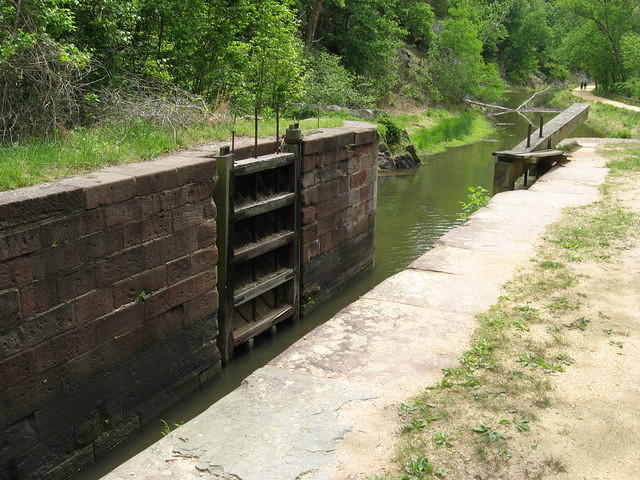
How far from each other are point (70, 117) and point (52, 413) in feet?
15.1

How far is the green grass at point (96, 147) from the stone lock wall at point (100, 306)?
282 millimetres

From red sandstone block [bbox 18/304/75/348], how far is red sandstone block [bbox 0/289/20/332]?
0.11 metres

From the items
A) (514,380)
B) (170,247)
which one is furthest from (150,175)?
(514,380)

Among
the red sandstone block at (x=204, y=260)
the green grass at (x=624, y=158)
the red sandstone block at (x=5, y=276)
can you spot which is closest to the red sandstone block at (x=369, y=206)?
the red sandstone block at (x=204, y=260)

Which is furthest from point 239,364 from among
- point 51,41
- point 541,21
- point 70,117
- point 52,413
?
point 541,21

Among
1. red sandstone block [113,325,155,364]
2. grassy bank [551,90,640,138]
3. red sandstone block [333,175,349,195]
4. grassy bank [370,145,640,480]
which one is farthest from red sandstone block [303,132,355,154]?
grassy bank [551,90,640,138]

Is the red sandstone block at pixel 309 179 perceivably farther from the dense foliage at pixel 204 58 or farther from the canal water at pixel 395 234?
the dense foliage at pixel 204 58

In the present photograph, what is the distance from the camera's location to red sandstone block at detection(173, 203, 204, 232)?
724 centimetres

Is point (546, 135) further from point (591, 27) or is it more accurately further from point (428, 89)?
point (591, 27)

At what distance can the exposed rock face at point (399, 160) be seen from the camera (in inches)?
845

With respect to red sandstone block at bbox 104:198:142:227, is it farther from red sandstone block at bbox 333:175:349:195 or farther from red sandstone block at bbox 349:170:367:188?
red sandstone block at bbox 349:170:367:188

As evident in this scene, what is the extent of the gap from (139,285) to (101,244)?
675mm

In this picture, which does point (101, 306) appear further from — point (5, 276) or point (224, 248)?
point (224, 248)

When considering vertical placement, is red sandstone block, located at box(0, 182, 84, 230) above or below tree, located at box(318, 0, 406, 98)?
below
